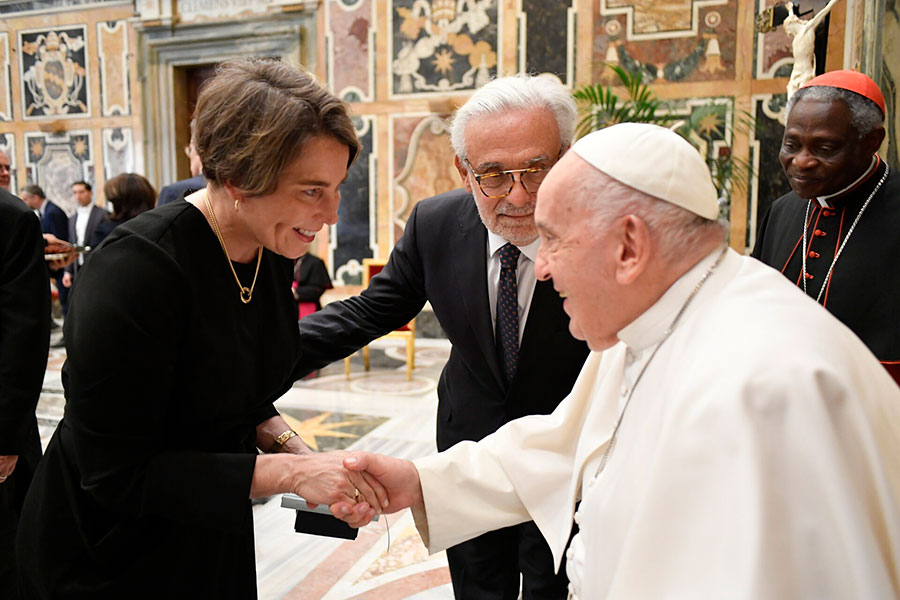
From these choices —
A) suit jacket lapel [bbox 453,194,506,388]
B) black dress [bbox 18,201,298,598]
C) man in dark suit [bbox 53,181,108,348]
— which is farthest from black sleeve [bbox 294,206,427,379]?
man in dark suit [bbox 53,181,108,348]

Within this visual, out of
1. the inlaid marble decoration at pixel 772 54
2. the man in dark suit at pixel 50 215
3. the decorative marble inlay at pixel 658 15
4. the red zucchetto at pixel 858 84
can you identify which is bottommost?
the man in dark suit at pixel 50 215

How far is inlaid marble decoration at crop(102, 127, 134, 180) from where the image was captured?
1080cm

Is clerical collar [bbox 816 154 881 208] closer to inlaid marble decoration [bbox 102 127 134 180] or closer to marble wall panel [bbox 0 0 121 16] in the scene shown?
inlaid marble decoration [bbox 102 127 134 180]

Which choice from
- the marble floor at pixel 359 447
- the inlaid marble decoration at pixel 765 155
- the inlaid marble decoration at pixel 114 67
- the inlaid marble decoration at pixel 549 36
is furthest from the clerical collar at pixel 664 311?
the inlaid marble decoration at pixel 114 67

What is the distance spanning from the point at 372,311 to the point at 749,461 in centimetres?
162

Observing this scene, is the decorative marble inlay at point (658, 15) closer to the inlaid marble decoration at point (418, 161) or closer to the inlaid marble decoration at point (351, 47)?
the inlaid marble decoration at point (418, 161)

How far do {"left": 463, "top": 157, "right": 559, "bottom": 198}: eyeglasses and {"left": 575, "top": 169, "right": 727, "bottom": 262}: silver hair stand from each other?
2.24 ft

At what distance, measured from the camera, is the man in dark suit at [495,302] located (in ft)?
6.54

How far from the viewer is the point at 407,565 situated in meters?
3.39

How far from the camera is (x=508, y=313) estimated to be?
2.12 meters

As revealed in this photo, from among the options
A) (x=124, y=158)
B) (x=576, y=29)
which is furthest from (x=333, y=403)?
(x=124, y=158)

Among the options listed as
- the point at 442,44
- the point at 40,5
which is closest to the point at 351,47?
the point at 442,44

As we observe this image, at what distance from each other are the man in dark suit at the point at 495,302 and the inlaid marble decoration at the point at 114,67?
392 inches

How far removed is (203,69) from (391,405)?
7.13m
